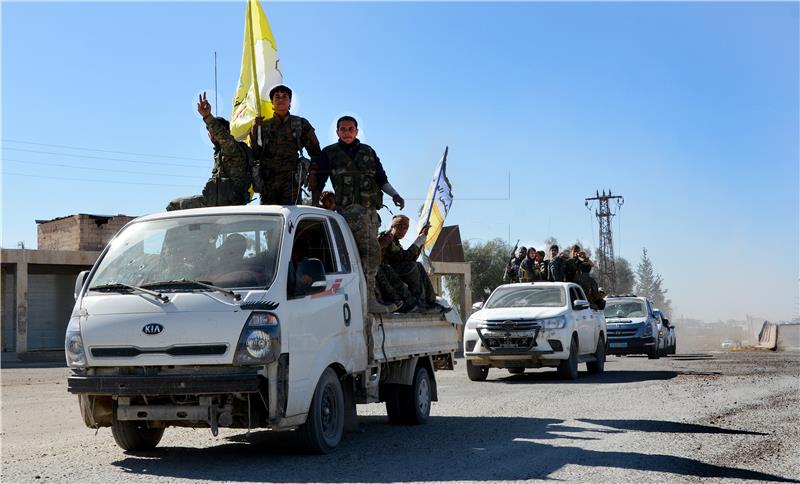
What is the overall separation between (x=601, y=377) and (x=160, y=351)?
12959 mm

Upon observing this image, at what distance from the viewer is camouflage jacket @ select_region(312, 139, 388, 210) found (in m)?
10.3

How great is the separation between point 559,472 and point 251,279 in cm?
294

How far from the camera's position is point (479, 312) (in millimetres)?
18812

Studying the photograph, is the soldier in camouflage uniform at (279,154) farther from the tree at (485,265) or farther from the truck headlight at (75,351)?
the tree at (485,265)

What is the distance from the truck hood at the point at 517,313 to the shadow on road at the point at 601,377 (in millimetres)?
1279

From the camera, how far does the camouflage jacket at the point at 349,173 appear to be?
33.7 ft

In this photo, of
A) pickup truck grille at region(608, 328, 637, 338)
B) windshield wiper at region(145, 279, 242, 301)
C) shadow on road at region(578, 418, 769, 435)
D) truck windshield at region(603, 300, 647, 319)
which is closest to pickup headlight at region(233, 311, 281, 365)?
windshield wiper at region(145, 279, 242, 301)

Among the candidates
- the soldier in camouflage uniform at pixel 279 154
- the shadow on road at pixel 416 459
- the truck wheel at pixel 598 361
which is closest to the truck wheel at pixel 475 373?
the truck wheel at pixel 598 361

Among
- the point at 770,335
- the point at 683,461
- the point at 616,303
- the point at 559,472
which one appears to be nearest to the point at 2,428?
the point at 559,472

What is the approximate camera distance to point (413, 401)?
35.2 feet

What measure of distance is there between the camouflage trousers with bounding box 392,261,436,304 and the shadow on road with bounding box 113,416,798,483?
6.00 ft

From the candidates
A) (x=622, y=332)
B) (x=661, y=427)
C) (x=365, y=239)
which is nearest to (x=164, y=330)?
(x=365, y=239)

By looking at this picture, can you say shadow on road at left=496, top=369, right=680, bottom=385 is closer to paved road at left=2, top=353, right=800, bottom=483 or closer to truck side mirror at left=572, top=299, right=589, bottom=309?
truck side mirror at left=572, top=299, right=589, bottom=309

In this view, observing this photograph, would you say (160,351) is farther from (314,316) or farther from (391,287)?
(391,287)
